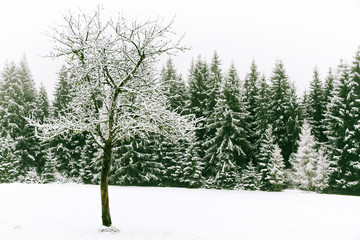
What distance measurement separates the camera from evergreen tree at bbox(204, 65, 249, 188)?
29.4 meters

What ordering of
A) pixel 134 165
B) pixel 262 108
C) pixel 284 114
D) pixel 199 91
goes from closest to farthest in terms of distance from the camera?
1. pixel 134 165
2. pixel 262 108
3. pixel 284 114
4. pixel 199 91

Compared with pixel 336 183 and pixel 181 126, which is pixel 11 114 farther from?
pixel 336 183

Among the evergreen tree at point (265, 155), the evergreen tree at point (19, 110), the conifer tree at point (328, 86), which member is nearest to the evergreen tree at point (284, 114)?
the evergreen tree at point (265, 155)

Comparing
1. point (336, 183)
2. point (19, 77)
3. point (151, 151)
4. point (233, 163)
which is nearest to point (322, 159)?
point (336, 183)

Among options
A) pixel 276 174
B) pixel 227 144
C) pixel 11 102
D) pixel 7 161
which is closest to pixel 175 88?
pixel 227 144

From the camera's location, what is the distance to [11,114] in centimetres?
3400

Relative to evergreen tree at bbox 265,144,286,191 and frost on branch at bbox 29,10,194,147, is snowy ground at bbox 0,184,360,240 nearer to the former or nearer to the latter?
frost on branch at bbox 29,10,194,147

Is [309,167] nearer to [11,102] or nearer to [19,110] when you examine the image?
[19,110]

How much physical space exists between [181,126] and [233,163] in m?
20.9

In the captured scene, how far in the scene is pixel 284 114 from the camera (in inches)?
1345

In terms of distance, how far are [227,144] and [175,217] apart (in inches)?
617

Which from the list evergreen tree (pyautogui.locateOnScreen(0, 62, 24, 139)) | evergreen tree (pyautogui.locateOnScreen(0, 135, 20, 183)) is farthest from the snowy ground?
evergreen tree (pyautogui.locateOnScreen(0, 62, 24, 139))

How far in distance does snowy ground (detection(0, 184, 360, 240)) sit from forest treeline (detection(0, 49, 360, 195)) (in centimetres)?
796

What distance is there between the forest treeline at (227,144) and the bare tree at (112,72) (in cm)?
1535
